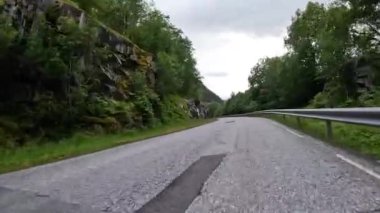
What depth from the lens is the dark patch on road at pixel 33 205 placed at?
5.04m

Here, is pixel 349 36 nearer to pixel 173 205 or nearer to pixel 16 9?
pixel 16 9

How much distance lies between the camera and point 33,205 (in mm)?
5332

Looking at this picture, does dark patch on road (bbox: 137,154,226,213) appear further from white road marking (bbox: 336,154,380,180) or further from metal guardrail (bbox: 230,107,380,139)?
metal guardrail (bbox: 230,107,380,139)

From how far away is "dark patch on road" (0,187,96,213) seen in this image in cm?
504

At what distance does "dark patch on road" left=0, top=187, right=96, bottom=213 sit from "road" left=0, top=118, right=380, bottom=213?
0.01 m

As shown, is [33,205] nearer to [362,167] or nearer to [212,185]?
[212,185]

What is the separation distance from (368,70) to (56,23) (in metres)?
31.1

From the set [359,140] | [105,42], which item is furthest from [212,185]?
[105,42]

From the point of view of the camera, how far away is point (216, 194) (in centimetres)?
529

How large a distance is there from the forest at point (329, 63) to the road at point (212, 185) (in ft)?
48.0

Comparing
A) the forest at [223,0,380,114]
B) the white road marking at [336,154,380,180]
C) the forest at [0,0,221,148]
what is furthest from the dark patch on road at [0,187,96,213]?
the forest at [223,0,380,114]

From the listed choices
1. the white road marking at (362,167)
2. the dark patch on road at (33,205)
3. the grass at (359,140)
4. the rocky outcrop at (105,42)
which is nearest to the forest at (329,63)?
the grass at (359,140)

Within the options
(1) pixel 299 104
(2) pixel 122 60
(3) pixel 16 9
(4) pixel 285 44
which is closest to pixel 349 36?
(2) pixel 122 60

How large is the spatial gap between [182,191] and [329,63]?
45268 mm
